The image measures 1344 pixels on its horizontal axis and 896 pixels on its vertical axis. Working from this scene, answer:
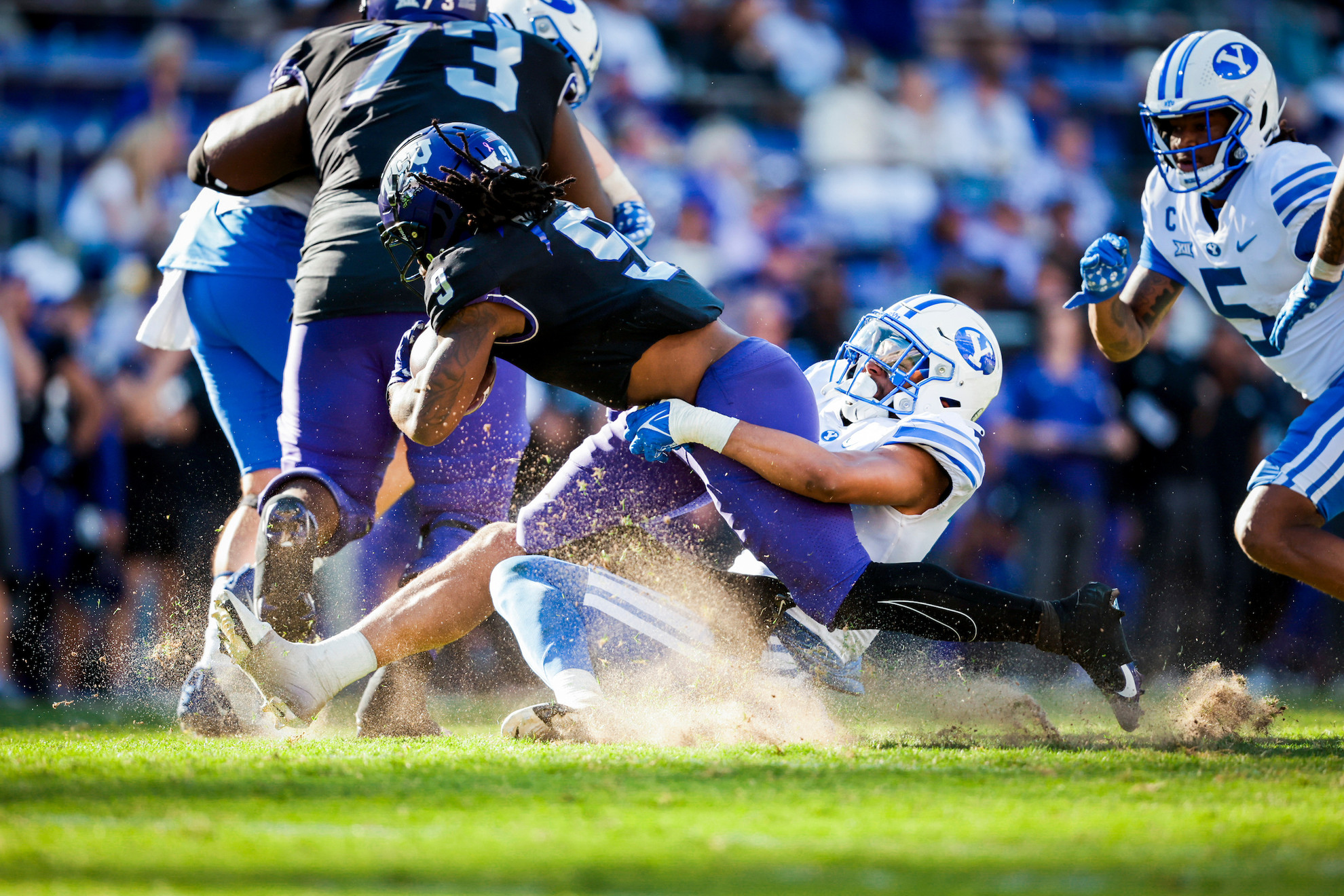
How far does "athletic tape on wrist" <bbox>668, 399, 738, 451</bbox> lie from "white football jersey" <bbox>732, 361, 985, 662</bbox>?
0.45m

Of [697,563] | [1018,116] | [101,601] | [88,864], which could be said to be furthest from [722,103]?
[88,864]

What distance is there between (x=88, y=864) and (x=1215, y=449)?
7.29 metres

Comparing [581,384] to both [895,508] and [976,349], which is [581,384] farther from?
[976,349]

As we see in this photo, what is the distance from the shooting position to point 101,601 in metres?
7.14

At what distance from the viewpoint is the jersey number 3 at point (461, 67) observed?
155 inches

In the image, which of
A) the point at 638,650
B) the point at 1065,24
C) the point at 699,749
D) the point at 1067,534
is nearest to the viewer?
the point at 699,749

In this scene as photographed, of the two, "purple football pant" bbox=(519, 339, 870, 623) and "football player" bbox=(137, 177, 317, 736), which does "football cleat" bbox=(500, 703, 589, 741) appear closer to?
"purple football pant" bbox=(519, 339, 870, 623)

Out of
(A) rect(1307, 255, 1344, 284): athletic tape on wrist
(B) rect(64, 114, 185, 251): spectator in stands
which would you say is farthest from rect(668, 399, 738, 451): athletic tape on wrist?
(B) rect(64, 114, 185, 251): spectator in stands

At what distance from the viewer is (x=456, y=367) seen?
3.31m

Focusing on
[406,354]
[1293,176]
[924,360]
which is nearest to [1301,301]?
[1293,176]

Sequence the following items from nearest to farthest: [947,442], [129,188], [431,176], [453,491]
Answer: [431,176]
[947,442]
[453,491]
[129,188]

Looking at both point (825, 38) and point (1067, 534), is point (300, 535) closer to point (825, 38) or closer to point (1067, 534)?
point (1067, 534)

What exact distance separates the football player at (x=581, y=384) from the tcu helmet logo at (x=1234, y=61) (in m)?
1.92

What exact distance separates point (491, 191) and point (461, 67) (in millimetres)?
828
